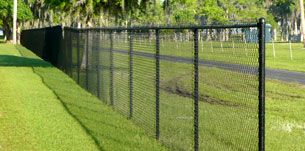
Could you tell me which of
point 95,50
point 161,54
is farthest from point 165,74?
point 95,50

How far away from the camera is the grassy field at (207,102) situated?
21.0 ft

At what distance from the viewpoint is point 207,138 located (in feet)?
26.1

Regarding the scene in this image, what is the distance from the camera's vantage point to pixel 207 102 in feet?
29.5

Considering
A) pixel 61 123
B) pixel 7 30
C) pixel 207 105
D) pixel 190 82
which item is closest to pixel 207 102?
pixel 207 105

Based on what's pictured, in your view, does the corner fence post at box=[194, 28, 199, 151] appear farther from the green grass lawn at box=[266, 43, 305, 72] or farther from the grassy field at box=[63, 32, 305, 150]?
the green grass lawn at box=[266, 43, 305, 72]

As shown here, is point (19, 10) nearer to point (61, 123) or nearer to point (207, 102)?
point (61, 123)

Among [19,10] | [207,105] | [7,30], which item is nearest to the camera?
[207,105]

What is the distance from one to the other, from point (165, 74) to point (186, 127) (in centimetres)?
118

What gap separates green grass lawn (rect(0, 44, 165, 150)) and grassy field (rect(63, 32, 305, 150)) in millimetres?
420

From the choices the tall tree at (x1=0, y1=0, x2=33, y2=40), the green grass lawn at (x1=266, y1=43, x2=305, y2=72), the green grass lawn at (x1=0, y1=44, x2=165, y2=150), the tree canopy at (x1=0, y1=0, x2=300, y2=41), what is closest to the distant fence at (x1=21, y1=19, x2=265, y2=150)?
the green grass lawn at (x1=0, y1=44, x2=165, y2=150)

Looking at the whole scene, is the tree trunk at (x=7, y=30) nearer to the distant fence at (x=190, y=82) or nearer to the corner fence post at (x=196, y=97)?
the distant fence at (x=190, y=82)

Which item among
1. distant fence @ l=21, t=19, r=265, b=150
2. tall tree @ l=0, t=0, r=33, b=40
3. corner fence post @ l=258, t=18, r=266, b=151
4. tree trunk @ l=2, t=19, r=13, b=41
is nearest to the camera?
corner fence post @ l=258, t=18, r=266, b=151

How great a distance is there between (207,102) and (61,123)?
3.39 meters

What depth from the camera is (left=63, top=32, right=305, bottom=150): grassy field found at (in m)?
6.41
